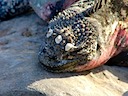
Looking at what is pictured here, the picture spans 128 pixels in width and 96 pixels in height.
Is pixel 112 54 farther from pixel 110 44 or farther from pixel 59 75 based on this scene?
→ pixel 59 75

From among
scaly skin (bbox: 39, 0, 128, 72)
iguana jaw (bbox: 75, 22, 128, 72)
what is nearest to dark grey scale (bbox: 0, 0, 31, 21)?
scaly skin (bbox: 39, 0, 128, 72)

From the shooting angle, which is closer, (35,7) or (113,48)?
(113,48)

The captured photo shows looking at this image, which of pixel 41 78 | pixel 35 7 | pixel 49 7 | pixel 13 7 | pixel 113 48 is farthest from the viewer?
pixel 13 7

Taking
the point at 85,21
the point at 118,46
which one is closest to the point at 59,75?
the point at 85,21

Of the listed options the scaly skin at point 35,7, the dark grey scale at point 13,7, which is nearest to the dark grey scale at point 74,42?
the scaly skin at point 35,7

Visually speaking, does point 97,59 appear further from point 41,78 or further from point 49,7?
point 49,7

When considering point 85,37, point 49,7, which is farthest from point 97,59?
point 49,7

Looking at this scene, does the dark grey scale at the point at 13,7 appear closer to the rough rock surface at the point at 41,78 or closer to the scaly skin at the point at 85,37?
the rough rock surface at the point at 41,78
